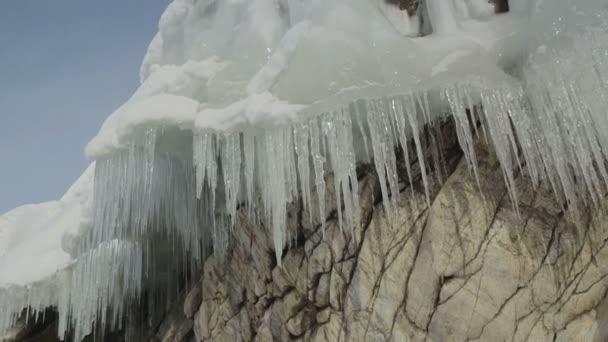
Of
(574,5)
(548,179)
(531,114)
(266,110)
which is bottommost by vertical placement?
(548,179)

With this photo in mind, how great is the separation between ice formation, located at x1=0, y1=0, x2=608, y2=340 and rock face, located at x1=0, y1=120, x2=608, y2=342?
0.19 meters

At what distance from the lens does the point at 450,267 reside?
4.48 m

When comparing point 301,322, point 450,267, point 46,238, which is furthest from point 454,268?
point 46,238

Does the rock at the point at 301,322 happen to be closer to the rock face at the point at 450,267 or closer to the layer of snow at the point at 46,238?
the rock face at the point at 450,267

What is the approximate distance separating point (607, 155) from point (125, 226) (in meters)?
4.48

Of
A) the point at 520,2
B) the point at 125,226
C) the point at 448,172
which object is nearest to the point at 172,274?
the point at 125,226

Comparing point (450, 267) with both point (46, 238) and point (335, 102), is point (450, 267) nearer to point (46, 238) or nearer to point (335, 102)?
point (335, 102)

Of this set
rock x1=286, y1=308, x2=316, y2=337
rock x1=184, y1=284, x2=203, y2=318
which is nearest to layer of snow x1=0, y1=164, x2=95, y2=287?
rock x1=184, y1=284, x2=203, y2=318

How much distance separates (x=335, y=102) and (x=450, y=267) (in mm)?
1627

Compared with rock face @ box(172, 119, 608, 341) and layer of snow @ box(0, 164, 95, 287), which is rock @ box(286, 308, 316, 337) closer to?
rock face @ box(172, 119, 608, 341)

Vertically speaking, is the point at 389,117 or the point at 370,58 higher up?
the point at 370,58

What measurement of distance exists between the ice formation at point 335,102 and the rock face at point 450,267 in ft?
0.61

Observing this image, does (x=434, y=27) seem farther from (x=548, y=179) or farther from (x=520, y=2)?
(x=548, y=179)

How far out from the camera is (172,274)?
752 cm
